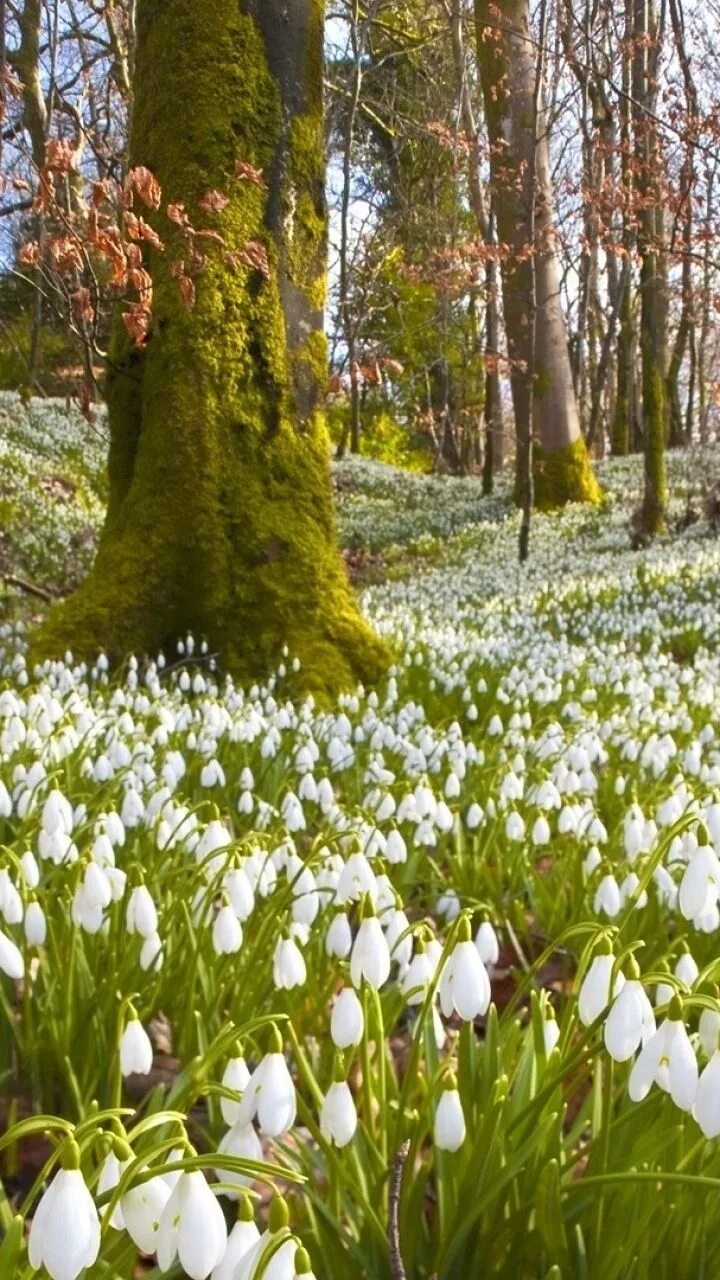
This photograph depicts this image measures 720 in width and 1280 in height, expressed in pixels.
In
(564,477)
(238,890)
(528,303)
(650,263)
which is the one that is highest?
(528,303)

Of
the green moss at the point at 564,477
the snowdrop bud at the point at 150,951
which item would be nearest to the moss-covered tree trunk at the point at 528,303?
the green moss at the point at 564,477

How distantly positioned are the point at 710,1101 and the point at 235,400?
15.3 ft

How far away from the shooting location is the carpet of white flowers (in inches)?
47.5

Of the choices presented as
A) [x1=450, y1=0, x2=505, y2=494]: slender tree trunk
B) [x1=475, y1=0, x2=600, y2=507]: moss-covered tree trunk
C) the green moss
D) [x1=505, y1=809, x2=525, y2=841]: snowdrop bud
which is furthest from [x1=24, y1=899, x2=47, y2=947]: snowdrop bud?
the green moss

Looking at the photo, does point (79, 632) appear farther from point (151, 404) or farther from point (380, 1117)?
point (380, 1117)

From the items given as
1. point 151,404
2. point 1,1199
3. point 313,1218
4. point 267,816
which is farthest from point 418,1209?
point 151,404

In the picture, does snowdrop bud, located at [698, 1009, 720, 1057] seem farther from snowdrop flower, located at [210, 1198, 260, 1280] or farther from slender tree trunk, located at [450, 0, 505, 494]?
slender tree trunk, located at [450, 0, 505, 494]

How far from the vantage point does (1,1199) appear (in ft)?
4.46

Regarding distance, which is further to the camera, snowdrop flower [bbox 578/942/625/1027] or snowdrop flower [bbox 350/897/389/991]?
snowdrop flower [bbox 350/897/389/991]

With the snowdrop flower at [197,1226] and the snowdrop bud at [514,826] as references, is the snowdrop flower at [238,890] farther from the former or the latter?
the snowdrop bud at [514,826]

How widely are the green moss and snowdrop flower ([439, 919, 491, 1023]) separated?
556 inches

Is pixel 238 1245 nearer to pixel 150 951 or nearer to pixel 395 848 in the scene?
pixel 150 951

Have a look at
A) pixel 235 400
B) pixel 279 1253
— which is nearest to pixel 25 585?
pixel 235 400

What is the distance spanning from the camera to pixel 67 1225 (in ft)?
3.06
